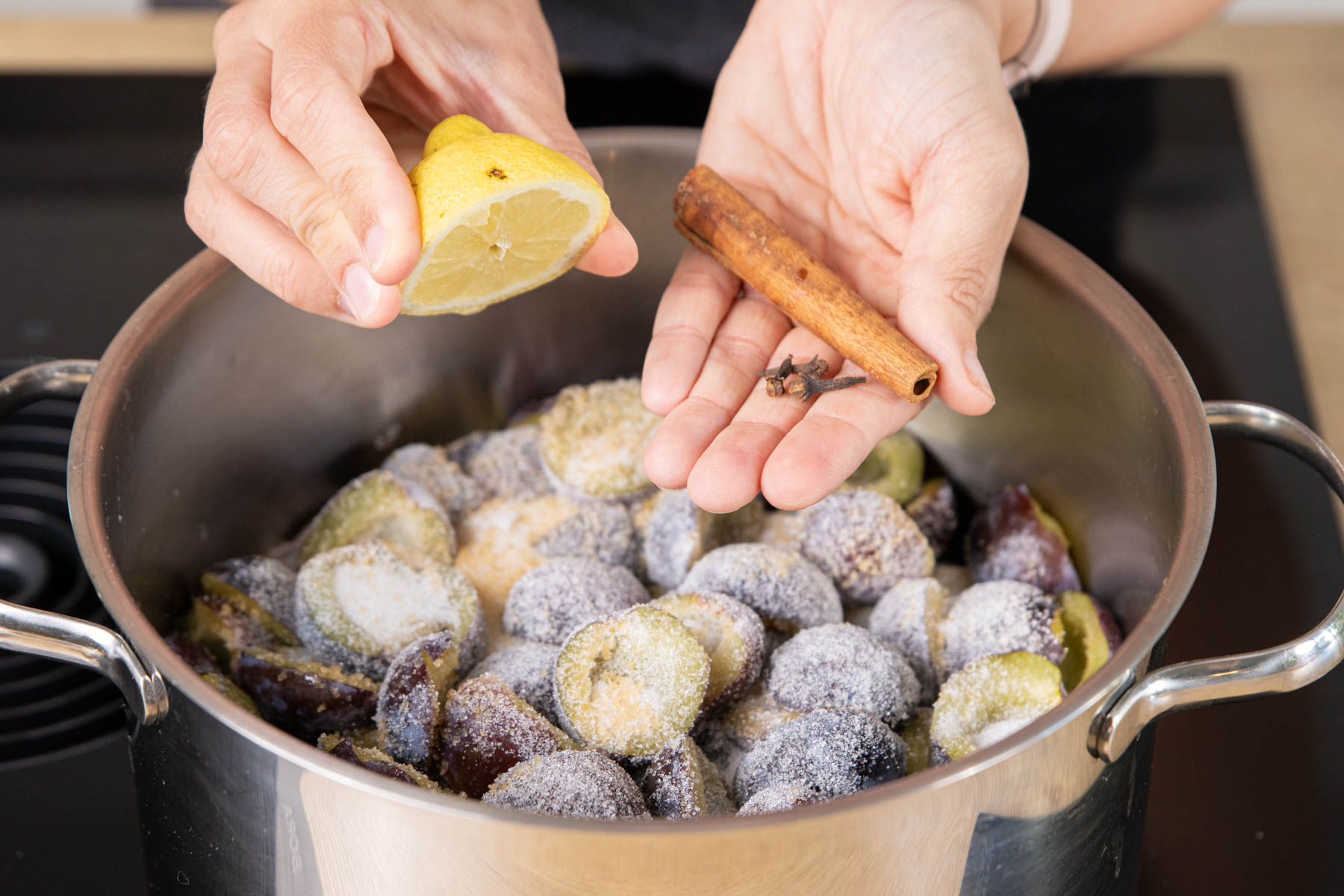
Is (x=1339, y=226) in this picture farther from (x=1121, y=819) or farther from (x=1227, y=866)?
(x=1121, y=819)

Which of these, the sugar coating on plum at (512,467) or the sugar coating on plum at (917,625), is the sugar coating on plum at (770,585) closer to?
the sugar coating on plum at (917,625)

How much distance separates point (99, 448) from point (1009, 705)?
773 millimetres

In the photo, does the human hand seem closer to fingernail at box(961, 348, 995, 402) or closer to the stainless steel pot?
fingernail at box(961, 348, 995, 402)

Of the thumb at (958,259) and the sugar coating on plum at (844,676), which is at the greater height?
the thumb at (958,259)

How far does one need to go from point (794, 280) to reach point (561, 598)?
38cm

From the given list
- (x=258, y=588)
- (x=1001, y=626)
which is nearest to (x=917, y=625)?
(x=1001, y=626)

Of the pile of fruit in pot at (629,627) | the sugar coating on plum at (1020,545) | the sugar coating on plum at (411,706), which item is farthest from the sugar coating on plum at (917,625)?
the sugar coating on plum at (411,706)

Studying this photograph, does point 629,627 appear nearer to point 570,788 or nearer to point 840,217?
point 570,788

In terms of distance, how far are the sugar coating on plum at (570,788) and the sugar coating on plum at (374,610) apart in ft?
0.69

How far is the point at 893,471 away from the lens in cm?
128

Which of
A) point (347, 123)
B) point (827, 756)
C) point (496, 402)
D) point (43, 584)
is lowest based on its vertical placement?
point (43, 584)

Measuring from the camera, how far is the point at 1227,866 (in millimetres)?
1094

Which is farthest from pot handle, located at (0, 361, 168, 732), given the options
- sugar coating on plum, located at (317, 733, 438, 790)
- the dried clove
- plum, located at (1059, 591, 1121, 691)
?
plum, located at (1059, 591, 1121, 691)

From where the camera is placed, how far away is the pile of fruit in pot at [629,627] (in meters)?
0.94
